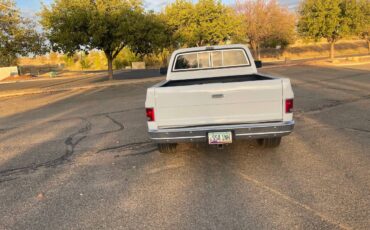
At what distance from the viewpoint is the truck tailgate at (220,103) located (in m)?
4.86

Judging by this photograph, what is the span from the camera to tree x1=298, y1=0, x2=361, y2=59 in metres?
30.9

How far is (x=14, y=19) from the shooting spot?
65.7 ft

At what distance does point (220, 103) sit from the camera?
492 cm

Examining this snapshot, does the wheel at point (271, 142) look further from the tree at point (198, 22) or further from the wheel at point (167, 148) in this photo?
the tree at point (198, 22)

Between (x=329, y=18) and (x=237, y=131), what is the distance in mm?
30400

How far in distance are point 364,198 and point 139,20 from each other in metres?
23.1

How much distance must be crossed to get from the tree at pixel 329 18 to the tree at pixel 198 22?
6874mm

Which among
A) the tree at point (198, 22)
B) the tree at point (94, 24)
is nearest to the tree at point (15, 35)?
the tree at point (94, 24)

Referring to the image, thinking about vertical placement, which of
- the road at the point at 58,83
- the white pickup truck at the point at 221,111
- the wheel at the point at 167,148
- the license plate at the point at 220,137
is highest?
the white pickup truck at the point at 221,111

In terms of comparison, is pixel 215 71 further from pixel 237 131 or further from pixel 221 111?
pixel 237 131

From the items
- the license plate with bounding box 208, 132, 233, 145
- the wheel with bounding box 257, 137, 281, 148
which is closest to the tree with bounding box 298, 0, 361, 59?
the wheel with bounding box 257, 137, 281, 148

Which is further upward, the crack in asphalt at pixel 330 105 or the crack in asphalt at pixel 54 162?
the crack in asphalt at pixel 330 105

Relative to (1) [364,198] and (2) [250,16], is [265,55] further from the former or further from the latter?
(1) [364,198]

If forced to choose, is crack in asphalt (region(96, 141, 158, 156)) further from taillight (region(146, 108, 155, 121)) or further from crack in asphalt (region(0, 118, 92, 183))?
taillight (region(146, 108, 155, 121))
